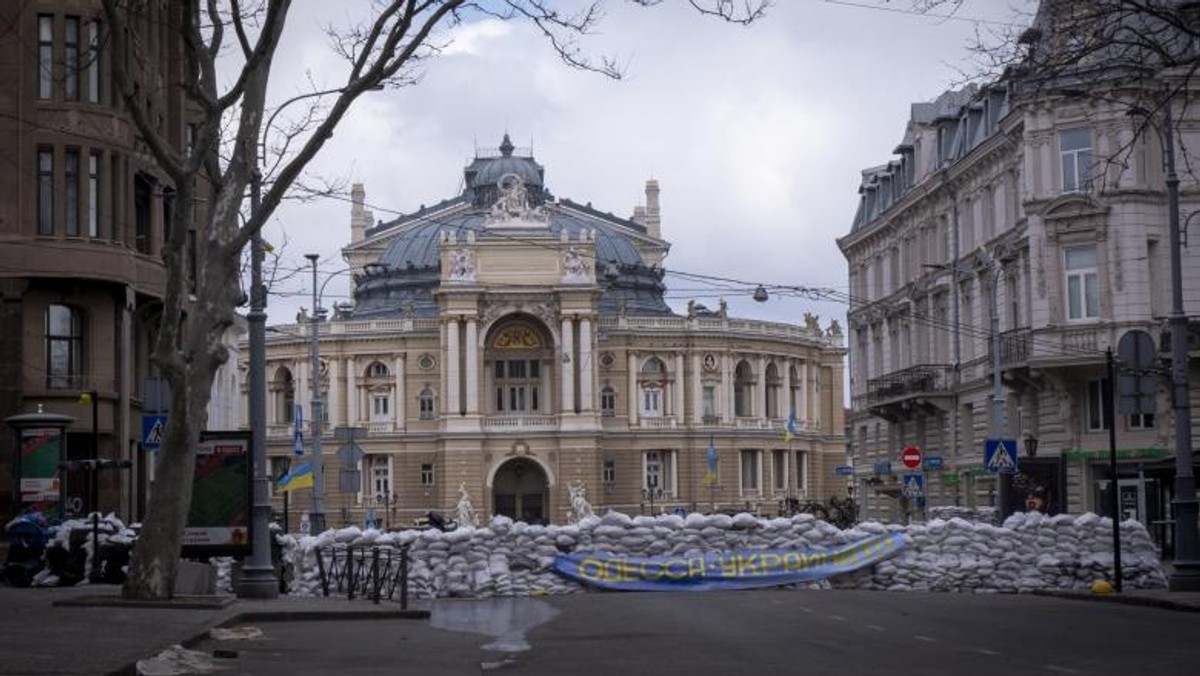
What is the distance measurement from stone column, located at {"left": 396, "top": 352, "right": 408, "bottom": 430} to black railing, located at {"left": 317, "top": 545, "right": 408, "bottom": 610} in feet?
258

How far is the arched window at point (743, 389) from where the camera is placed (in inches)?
4781

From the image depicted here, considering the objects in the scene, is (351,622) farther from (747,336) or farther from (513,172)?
(513,172)

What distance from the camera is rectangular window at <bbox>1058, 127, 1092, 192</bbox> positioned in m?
48.2

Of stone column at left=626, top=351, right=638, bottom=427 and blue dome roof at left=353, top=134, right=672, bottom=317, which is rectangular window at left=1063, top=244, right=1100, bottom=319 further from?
stone column at left=626, top=351, right=638, bottom=427

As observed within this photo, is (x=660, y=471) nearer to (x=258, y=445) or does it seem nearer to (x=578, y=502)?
(x=578, y=502)

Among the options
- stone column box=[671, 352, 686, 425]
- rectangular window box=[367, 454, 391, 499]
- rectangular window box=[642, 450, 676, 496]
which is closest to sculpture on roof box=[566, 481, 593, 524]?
rectangular window box=[642, 450, 676, 496]

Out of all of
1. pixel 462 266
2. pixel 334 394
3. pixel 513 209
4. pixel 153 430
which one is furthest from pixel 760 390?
pixel 153 430

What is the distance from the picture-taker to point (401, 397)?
116 meters

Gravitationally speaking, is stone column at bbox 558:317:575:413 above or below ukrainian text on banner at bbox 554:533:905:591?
above

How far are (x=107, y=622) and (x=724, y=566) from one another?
19120 millimetres

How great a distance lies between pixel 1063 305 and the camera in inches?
1912

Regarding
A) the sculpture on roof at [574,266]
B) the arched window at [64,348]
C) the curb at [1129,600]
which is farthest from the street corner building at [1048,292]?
the sculpture on roof at [574,266]

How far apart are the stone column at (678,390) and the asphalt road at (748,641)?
87.5 meters

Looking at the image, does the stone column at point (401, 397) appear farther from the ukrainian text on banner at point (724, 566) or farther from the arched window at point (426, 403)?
the ukrainian text on banner at point (724, 566)
